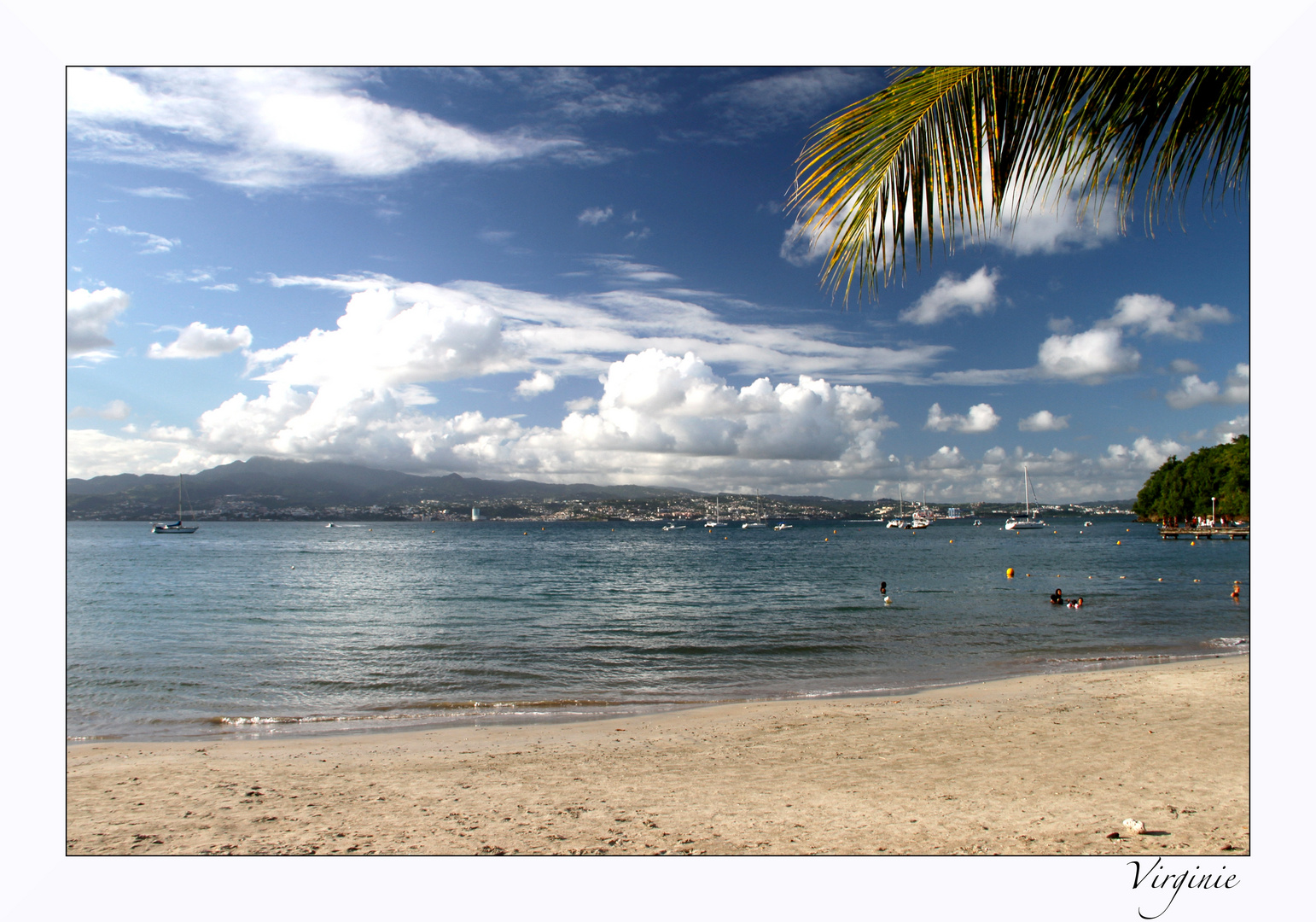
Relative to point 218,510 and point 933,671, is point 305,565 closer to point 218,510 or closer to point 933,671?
point 218,510

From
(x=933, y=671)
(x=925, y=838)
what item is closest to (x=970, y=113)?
(x=925, y=838)

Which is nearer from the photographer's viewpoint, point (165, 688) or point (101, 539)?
point (165, 688)

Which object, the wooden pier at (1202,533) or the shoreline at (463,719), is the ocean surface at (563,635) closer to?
the shoreline at (463,719)

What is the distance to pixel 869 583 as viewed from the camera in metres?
33.2

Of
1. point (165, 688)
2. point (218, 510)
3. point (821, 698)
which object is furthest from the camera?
point (218, 510)

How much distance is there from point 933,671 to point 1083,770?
7.03m

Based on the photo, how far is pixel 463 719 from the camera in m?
9.66

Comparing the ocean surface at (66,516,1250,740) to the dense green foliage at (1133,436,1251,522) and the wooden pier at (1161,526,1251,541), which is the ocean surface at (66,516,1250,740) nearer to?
the dense green foliage at (1133,436,1251,522)

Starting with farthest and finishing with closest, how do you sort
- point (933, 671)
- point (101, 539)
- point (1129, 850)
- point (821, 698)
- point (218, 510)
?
point (101, 539) → point (218, 510) → point (933, 671) → point (821, 698) → point (1129, 850)

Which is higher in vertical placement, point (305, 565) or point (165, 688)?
point (165, 688)

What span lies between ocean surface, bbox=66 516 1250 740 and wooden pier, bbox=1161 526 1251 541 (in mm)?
22213

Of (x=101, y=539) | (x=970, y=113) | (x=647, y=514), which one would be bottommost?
(x=101, y=539)

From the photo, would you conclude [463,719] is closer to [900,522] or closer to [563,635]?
[563,635]

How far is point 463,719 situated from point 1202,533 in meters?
80.3
